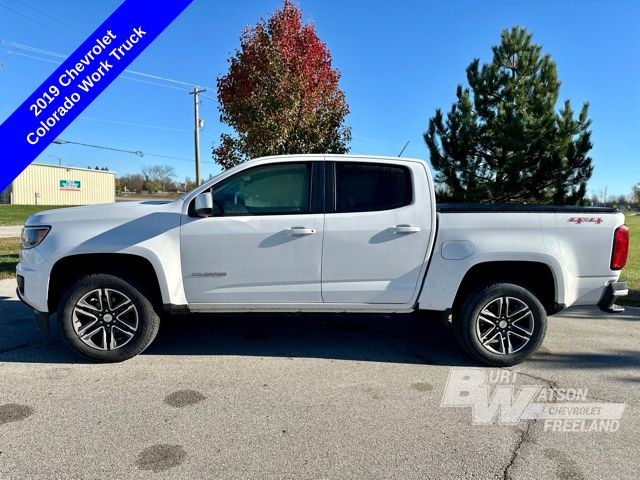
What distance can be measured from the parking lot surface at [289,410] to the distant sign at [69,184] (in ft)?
200

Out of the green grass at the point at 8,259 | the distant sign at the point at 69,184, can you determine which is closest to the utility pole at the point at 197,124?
the green grass at the point at 8,259

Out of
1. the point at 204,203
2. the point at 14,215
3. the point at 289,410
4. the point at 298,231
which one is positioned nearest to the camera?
the point at 289,410

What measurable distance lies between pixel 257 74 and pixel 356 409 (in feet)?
23.1

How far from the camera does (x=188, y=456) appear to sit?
8.65 ft

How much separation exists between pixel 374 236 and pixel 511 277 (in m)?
1.35

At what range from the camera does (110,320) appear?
13.0ft

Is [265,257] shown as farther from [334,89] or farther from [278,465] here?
[334,89]

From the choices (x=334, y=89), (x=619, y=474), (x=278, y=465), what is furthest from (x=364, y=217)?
(x=334, y=89)

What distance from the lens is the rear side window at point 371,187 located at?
4.03m

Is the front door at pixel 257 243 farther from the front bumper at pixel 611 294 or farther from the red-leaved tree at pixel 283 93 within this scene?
the red-leaved tree at pixel 283 93

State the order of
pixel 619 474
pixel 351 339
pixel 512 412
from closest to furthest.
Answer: pixel 619 474
pixel 512 412
pixel 351 339

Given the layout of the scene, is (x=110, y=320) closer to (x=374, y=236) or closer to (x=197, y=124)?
(x=374, y=236)

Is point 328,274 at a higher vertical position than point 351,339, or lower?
higher

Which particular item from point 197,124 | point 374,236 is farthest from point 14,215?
point 374,236
